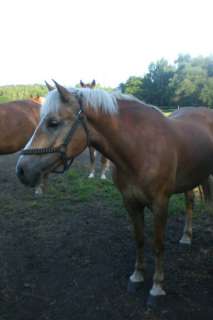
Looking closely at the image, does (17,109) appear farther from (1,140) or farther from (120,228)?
(120,228)

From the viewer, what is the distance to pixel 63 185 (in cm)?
707

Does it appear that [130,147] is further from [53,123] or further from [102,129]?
[53,123]

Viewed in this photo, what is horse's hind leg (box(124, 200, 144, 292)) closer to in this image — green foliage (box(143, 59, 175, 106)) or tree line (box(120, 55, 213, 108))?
tree line (box(120, 55, 213, 108))

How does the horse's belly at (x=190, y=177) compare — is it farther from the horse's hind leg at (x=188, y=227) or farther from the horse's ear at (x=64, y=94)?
the horse's ear at (x=64, y=94)

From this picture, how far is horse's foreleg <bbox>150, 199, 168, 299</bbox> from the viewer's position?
2.83 metres

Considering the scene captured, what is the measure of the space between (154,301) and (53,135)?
180cm

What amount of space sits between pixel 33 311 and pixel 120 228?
205 cm

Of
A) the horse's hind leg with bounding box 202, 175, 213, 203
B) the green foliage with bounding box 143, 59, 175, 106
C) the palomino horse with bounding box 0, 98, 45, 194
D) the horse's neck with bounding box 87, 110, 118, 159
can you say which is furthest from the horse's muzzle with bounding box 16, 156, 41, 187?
the green foliage with bounding box 143, 59, 175, 106

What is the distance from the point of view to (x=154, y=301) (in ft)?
9.91

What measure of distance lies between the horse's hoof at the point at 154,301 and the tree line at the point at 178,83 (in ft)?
129

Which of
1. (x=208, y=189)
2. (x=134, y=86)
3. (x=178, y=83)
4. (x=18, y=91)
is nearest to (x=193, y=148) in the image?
(x=208, y=189)

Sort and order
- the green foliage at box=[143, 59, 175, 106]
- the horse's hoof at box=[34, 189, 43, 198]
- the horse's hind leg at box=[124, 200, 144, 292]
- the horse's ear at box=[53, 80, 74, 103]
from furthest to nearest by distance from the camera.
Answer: the green foliage at box=[143, 59, 175, 106] → the horse's hoof at box=[34, 189, 43, 198] → the horse's hind leg at box=[124, 200, 144, 292] → the horse's ear at box=[53, 80, 74, 103]

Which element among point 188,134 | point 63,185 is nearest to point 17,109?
point 63,185

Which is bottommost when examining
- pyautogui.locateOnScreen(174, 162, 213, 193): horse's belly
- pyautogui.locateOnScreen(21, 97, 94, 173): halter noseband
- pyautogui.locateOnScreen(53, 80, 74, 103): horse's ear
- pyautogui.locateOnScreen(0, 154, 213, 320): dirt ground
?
pyautogui.locateOnScreen(0, 154, 213, 320): dirt ground
